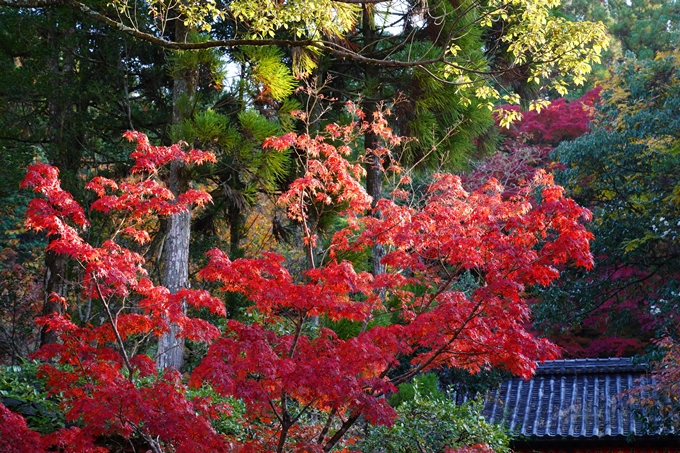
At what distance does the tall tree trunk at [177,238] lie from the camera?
8297 mm

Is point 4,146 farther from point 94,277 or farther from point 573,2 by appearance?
point 573,2

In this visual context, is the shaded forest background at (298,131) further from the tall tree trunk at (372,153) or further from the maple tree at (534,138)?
the maple tree at (534,138)

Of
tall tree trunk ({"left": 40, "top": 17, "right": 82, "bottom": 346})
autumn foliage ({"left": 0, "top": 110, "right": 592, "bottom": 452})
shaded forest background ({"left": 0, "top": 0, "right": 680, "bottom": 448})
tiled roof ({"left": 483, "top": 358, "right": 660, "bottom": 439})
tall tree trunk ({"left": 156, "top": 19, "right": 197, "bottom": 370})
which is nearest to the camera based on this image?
autumn foliage ({"left": 0, "top": 110, "right": 592, "bottom": 452})

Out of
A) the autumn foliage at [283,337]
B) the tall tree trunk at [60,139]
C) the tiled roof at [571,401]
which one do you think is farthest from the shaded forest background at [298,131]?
the autumn foliage at [283,337]

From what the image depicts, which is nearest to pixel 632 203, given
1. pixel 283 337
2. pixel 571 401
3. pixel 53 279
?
pixel 571 401

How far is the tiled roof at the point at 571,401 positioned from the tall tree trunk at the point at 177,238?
14.4ft

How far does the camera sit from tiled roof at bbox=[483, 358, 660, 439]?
28.0 ft

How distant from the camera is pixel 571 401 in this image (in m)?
9.39

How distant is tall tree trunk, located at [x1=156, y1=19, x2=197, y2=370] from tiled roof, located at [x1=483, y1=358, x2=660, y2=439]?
4.38 m

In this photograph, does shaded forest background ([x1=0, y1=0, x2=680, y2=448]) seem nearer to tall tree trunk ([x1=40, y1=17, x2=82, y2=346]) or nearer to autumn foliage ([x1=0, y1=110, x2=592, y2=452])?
tall tree trunk ([x1=40, y1=17, x2=82, y2=346])

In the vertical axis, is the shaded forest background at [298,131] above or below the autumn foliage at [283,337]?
above

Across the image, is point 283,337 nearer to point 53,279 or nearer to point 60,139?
point 53,279

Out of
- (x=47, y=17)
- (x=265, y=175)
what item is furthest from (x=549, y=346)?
(x=47, y=17)

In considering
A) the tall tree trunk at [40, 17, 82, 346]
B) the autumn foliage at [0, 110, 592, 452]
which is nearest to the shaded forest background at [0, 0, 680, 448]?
the tall tree trunk at [40, 17, 82, 346]
